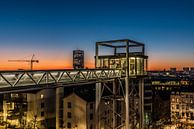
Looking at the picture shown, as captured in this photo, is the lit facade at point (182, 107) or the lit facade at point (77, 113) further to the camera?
the lit facade at point (182, 107)

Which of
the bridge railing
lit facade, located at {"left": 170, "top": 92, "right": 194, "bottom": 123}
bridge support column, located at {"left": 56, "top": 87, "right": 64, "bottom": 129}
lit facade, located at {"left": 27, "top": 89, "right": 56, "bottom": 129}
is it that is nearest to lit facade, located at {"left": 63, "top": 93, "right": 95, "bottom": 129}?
bridge support column, located at {"left": 56, "top": 87, "right": 64, "bottom": 129}

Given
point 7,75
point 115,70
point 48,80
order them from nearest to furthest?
point 7,75, point 48,80, point 115,70

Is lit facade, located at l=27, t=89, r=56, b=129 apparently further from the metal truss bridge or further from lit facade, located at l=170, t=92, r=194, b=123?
lit facade, located at l=170, t=92, r=194, b=123

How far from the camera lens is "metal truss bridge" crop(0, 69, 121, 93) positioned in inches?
508

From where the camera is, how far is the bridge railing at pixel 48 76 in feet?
42.7

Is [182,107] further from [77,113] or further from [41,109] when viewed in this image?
[41,109]

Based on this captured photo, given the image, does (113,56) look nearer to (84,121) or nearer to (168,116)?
(84,121)

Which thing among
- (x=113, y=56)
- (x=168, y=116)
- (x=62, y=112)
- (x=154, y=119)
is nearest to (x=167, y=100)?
(x=168, y=116)

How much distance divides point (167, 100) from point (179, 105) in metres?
7.48

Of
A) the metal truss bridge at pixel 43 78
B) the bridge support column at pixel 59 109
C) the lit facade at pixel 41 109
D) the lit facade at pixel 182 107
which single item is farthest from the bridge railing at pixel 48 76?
the lit facade at pixel 182 107

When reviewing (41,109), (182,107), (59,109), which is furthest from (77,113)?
(182,107)

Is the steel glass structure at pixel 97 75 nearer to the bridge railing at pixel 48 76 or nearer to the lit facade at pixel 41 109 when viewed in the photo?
the bridge railing at pixel 48 76

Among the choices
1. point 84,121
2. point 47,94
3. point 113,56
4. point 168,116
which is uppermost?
point 113,56

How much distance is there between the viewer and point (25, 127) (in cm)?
4866
